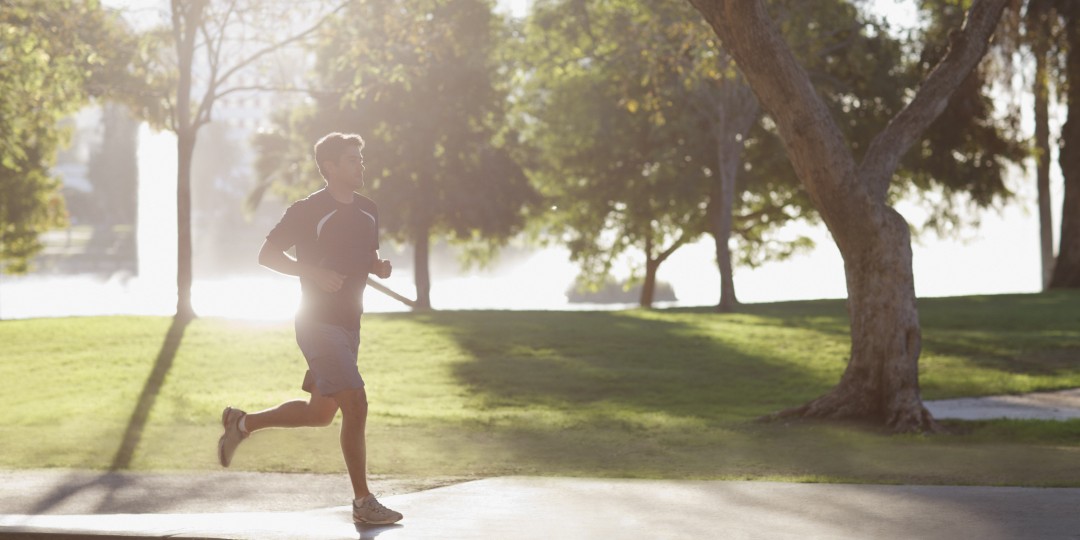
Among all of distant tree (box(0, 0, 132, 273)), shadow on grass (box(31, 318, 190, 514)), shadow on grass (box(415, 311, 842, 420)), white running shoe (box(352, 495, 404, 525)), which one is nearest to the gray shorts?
white running shoe (box(352, 495, 404, 525))

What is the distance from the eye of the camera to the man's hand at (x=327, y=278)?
24.3 ft

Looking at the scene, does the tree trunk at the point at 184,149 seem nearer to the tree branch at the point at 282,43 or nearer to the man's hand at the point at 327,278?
the tree branch at the point at 282,43

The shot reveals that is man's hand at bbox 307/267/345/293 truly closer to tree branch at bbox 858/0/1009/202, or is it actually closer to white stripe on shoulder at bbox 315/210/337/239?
white stripe on shoulder at bbox 315/210/337/239

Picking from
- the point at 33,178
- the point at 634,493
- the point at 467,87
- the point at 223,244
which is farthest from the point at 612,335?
the point at 223,244

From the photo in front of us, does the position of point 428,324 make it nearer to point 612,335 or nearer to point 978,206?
point 612,335

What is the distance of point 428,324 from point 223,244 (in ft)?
528

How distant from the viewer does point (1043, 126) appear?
4244 cm

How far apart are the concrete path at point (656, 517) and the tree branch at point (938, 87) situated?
564 cm

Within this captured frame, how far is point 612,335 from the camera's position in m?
24.6

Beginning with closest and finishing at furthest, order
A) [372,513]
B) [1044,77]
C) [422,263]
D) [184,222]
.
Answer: [372,513] → [184,222] → [1044,77] → [422,263]

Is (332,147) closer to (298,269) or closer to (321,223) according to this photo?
(321,223)

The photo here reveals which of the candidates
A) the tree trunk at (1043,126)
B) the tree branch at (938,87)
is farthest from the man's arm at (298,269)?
the tree trunk at (1043,126)

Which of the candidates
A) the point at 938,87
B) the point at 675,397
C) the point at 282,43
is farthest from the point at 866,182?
the point at 282,43

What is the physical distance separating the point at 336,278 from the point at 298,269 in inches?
10.3
